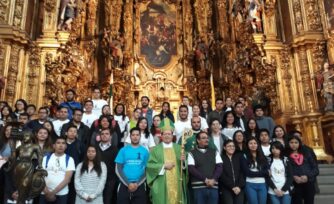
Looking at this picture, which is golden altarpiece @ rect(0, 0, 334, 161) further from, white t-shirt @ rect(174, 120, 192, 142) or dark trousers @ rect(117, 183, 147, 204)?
dark trousers @ rect(117, 183, 147, 204)

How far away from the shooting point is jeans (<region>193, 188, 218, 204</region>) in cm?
484

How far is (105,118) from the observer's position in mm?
5867

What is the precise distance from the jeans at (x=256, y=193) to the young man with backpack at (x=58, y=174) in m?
2.81

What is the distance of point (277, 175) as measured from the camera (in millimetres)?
5203

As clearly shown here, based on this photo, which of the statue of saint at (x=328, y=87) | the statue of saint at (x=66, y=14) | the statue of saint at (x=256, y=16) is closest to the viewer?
the statue of saint at (x=328, y=87)

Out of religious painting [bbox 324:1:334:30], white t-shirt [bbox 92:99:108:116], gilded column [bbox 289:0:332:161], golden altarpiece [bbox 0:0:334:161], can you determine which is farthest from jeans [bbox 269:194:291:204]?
religious painting [bbox 324:1:334:30]

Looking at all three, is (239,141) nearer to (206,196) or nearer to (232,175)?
(232,175)

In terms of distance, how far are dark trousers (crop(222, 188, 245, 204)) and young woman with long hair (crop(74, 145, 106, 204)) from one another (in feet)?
6.33

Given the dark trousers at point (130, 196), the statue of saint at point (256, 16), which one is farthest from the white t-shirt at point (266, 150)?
the statue of saint at point (256, 16)

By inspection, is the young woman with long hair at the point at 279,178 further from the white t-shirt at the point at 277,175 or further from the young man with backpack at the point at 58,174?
the young man with backpack at the point at 58,174

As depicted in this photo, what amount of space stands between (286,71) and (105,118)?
8.86m

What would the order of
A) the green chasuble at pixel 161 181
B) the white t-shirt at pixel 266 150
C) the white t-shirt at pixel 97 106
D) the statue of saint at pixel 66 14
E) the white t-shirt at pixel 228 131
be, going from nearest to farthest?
the green chasuble at pixel 161 181 → the white t-shirt at pixel 266 150 → the white t-shirt at pixel 228 131 → the white t-shirt at pixel 97 106 → the statue of saint at pixel 66 14

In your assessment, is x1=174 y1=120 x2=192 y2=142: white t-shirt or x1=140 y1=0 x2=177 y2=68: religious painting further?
x1=140 y1=0 x2=177 y2=68: religious painting

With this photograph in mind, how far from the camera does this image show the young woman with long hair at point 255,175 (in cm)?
502
